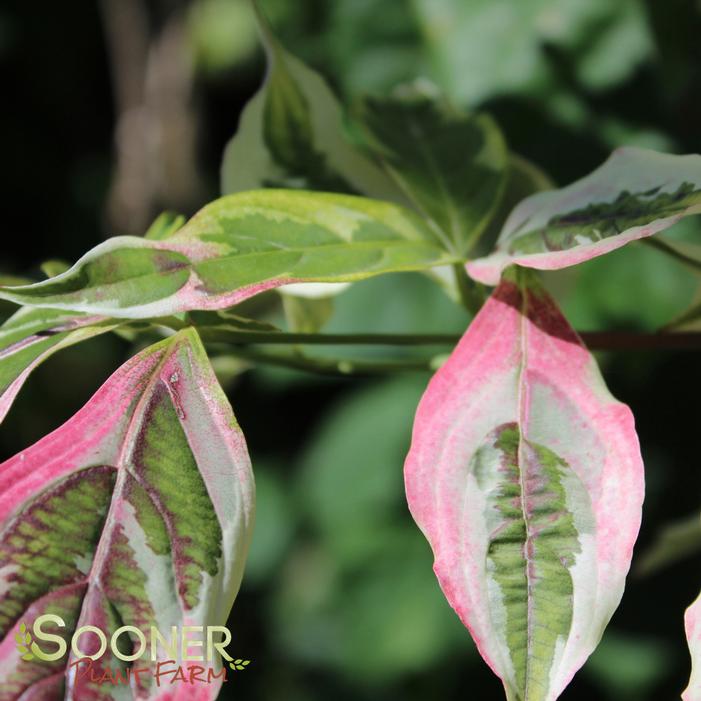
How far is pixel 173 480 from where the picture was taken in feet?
1.09

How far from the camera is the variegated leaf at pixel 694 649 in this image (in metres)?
A: 0.33

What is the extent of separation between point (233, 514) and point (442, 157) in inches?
8.8

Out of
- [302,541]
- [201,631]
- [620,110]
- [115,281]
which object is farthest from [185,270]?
[302,541]

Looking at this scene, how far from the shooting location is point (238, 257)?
1.17ft

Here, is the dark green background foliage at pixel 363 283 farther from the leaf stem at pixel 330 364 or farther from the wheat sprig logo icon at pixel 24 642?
the wheat sprig logo icon at pixel 24 642

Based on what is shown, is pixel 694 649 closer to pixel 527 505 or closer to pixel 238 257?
pixel 527 505

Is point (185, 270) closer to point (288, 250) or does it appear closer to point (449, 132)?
point (288, 250)

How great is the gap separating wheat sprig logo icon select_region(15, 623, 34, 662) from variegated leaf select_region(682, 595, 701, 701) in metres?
0.22

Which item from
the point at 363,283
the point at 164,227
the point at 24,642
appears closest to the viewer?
the point at 24,642

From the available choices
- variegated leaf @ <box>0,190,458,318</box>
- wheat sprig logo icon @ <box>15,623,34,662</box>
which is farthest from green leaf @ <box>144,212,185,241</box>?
wheat sprig logo icon @ <box>15,623,34,662</box>

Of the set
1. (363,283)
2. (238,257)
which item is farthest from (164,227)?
(363,283)

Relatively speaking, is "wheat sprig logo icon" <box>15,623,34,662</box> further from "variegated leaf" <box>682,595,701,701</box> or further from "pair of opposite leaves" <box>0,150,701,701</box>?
"variegated leaf" <box>682,595,701,701</box>

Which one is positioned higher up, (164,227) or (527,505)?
(164,227)

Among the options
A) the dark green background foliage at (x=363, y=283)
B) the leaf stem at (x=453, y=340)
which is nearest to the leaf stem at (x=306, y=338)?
the leaf stem at (x=453, y=340)
